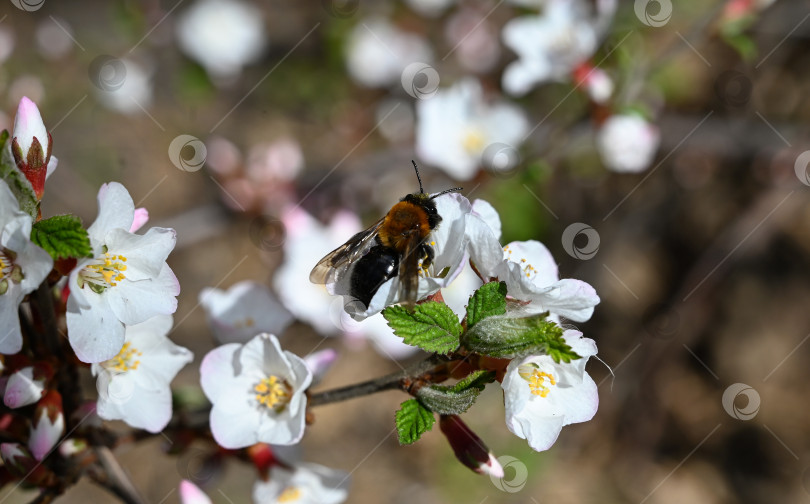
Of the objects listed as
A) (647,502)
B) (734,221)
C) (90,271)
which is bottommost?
(647,502)

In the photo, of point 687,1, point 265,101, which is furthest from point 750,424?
point 265,101

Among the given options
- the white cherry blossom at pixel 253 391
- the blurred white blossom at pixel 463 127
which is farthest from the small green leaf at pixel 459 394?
the blurred white blossom at pixel 463 127

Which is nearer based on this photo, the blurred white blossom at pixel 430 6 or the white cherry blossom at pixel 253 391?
the white cherry blossom at pixel 253 391

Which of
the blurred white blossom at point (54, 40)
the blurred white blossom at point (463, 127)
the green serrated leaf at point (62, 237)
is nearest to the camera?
the green serrated leaf at point (62, 237)

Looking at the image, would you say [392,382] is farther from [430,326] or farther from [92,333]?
[92,333]

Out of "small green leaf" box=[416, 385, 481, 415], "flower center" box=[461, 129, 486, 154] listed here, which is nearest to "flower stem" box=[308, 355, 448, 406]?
"small green leaf" box=[416, 385, 481, 415]

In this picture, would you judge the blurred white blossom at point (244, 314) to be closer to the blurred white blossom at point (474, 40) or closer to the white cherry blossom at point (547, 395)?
the white cherry blossom at point (547, 395)

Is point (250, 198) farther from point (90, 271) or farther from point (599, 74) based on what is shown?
point (90, 271)

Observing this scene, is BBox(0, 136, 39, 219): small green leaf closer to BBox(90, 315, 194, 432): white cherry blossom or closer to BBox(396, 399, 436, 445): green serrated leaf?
BBox(90, 315, 194, 432): white cherry blossom
